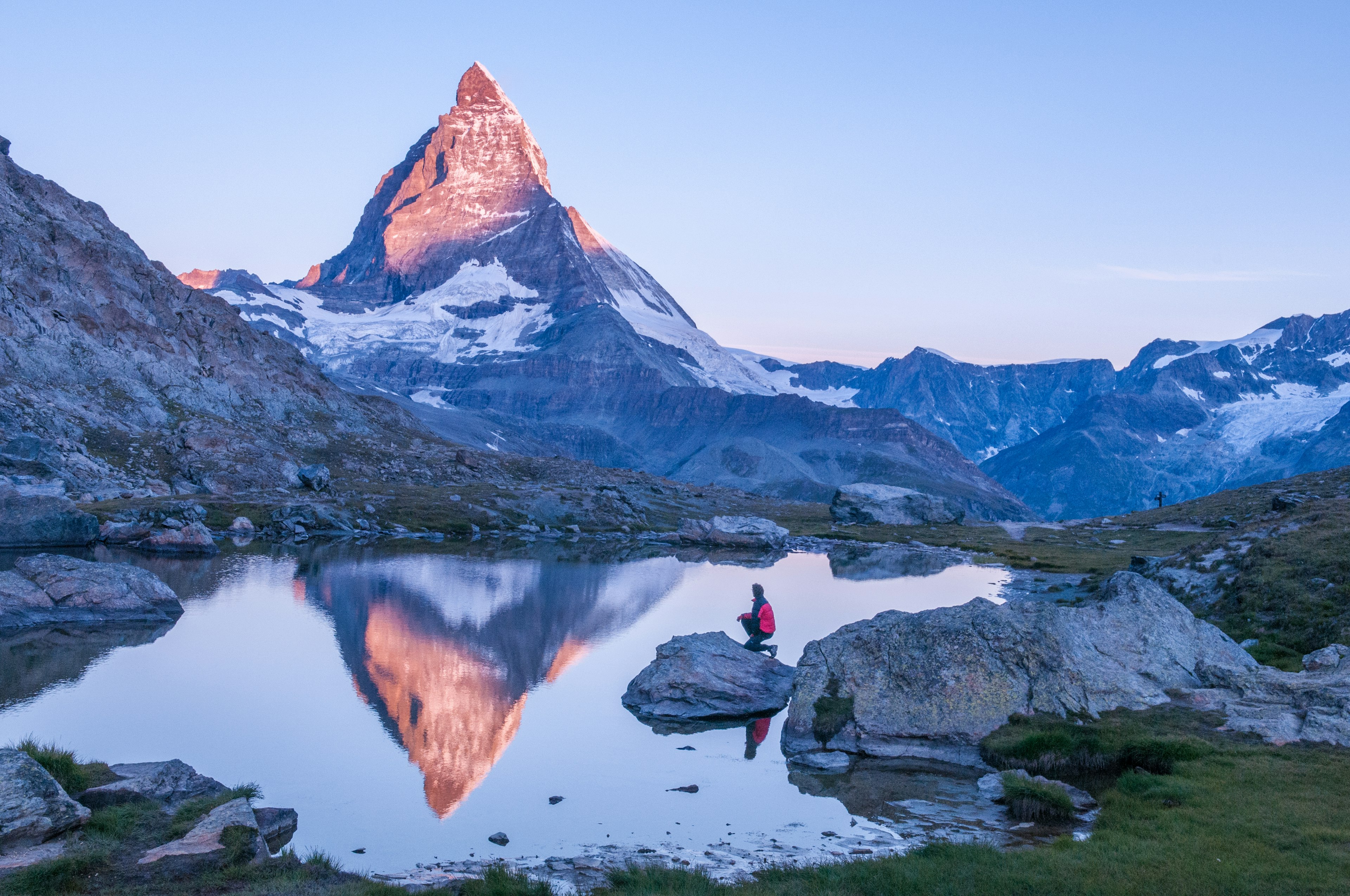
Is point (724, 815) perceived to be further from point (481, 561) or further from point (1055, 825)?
point (481, 561)

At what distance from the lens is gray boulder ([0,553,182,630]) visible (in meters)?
39.2

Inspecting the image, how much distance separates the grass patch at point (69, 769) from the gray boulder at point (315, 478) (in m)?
88.7

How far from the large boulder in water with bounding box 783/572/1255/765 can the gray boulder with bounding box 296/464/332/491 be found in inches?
3465

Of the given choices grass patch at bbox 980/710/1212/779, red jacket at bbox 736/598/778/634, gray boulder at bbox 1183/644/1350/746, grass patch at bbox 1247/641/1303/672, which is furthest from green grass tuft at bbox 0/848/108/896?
grass patch at bbox 1247/641/1303/672

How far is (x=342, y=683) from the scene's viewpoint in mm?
33469

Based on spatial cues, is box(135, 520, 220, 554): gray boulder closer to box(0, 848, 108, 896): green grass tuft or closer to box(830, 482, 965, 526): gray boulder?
box(0, 848, 108, 896): green grass tuft

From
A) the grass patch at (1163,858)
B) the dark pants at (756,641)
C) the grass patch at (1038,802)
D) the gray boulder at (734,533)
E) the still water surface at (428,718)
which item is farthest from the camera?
the gray boulder at (734,533)

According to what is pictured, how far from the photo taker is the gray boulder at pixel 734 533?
106 m

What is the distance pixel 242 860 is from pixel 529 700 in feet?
53.4

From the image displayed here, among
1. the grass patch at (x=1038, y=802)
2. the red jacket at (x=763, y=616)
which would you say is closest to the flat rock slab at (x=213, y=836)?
the grass patch at (x=1038, y=802)

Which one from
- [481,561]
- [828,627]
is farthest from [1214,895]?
[481,561]

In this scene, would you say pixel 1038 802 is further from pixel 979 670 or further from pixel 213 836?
pixel 213 836

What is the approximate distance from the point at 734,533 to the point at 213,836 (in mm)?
92399

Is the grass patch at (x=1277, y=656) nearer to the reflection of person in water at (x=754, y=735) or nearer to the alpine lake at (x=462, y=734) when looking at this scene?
the alpine lake at (x=462, y=734)
